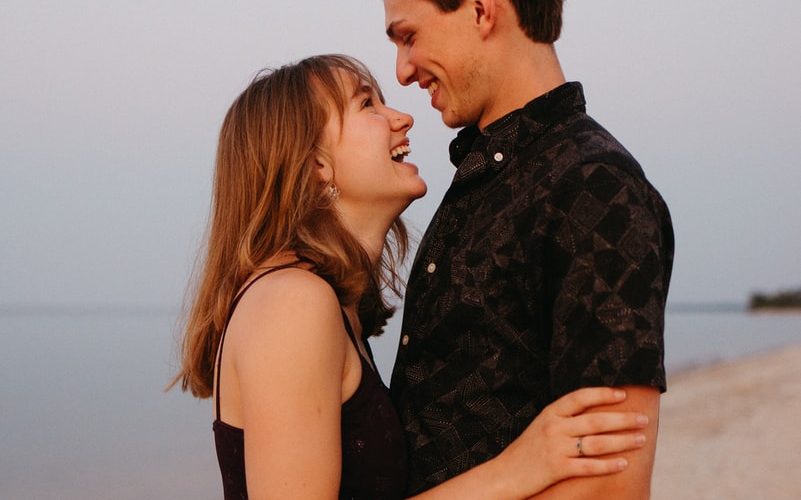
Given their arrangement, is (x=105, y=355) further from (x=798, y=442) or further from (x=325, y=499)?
(x=325, y=499)

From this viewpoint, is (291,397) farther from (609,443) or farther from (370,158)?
(370,158)

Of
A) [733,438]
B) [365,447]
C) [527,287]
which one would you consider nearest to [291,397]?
[365,447]

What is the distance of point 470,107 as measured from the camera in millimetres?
2705

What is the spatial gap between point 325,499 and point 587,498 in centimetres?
57

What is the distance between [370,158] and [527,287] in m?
0.71

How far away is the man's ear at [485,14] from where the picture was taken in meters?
2.60

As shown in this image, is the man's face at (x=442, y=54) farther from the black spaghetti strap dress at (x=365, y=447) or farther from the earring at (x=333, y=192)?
the black spaghetti strap dress at (x=365, y=447)

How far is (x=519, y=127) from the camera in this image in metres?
2.53

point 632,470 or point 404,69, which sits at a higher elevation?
point 404,69

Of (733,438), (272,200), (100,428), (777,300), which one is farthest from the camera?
(777,300)

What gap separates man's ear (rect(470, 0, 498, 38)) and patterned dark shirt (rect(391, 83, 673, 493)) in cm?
23

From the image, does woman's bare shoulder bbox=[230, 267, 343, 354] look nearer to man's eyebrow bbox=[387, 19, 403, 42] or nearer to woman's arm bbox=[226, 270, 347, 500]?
woman's arm bbox=[226, 270, 347, 500]

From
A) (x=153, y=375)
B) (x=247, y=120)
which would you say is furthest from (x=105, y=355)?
(x=247, y=120)

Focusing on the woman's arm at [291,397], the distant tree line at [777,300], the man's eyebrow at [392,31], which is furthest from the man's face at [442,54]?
the distant tree line at [777,300]
